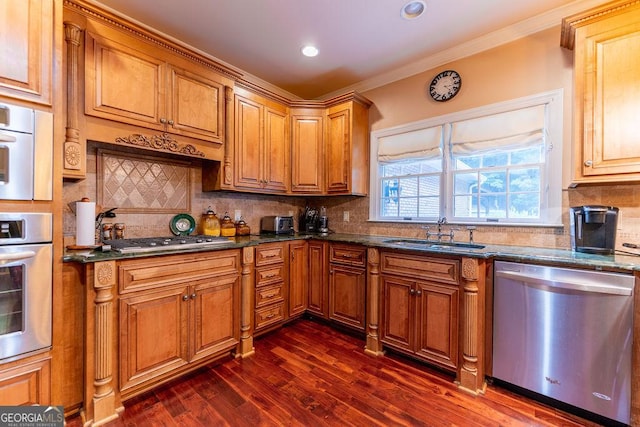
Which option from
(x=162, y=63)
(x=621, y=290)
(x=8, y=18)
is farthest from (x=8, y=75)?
(x=621, y=290)

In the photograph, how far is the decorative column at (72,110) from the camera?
170 centimetres

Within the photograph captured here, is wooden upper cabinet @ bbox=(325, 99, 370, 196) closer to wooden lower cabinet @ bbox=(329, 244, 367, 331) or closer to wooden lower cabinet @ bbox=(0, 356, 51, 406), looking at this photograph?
wooden lower cabinet @ bbox=(329, 244, 367, 331)

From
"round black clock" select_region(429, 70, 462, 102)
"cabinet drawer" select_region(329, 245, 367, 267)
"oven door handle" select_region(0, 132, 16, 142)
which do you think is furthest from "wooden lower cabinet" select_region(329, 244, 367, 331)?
"oven door handle" select_region(0, 132, 16, 142)

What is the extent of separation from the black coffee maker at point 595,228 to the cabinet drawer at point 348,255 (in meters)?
1.56

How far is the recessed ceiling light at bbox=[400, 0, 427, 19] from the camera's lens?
204 centimetres

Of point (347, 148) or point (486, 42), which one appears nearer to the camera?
point (486, 42)

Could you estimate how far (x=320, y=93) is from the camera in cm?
370

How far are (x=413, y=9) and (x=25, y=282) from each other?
2.98 m

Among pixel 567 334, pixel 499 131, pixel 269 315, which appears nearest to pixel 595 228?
pixel 567 334

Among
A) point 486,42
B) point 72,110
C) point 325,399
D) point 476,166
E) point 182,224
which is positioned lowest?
point 325,399

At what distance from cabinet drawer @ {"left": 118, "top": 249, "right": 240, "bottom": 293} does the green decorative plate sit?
0.65 m

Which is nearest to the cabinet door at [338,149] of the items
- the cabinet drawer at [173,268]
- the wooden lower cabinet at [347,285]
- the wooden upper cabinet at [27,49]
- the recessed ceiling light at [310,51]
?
the recessed ceiling light at [310,51]

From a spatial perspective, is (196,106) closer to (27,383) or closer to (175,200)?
(175,200)

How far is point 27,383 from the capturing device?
136 cm
